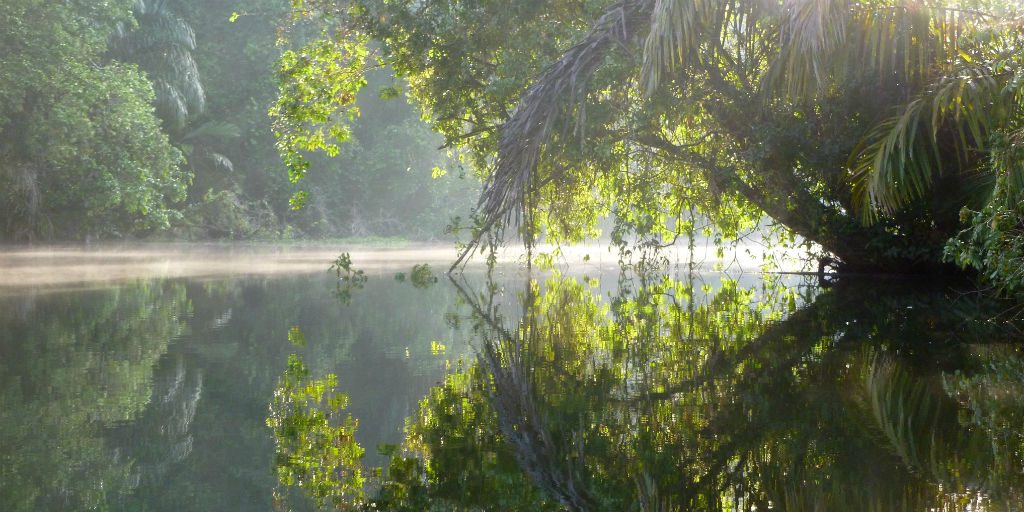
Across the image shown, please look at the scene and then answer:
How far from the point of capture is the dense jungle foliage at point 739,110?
8523 mm

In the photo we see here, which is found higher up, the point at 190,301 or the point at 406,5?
the point at 406,5

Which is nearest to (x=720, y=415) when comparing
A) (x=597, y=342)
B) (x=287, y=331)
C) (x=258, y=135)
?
(x=597, y=342)

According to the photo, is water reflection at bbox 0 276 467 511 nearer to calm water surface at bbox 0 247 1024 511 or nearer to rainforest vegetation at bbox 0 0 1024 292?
calm water surface at bbox 0 247 1024 511

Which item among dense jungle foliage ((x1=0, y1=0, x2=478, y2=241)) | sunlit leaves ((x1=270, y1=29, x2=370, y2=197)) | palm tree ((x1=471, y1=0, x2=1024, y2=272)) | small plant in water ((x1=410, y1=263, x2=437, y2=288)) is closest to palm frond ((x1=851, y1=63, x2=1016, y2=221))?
palm tree ((x1=471, y1=0, x2=1024, y2=272))

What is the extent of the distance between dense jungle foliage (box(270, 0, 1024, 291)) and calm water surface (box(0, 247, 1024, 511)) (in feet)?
6.04

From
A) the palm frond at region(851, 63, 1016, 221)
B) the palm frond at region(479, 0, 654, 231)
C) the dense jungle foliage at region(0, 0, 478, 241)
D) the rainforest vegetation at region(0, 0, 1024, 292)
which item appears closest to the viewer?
the palm frond at region(851, 63, 1016, 221)

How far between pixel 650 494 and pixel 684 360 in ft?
9.03

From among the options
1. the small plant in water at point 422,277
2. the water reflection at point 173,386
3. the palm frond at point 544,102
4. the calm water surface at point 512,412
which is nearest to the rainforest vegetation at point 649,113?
the palm frond at point 544,102

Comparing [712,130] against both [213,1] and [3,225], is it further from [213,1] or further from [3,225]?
[213,1]

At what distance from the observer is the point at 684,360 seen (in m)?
5.61

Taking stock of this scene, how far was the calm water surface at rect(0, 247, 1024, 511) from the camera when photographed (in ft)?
9.70

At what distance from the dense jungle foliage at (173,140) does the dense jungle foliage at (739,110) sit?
2678 mm

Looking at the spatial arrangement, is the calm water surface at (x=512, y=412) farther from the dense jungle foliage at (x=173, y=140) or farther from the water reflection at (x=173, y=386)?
the dense jungle foliage at (x=173, y=140)

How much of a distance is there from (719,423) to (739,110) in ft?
28.4
